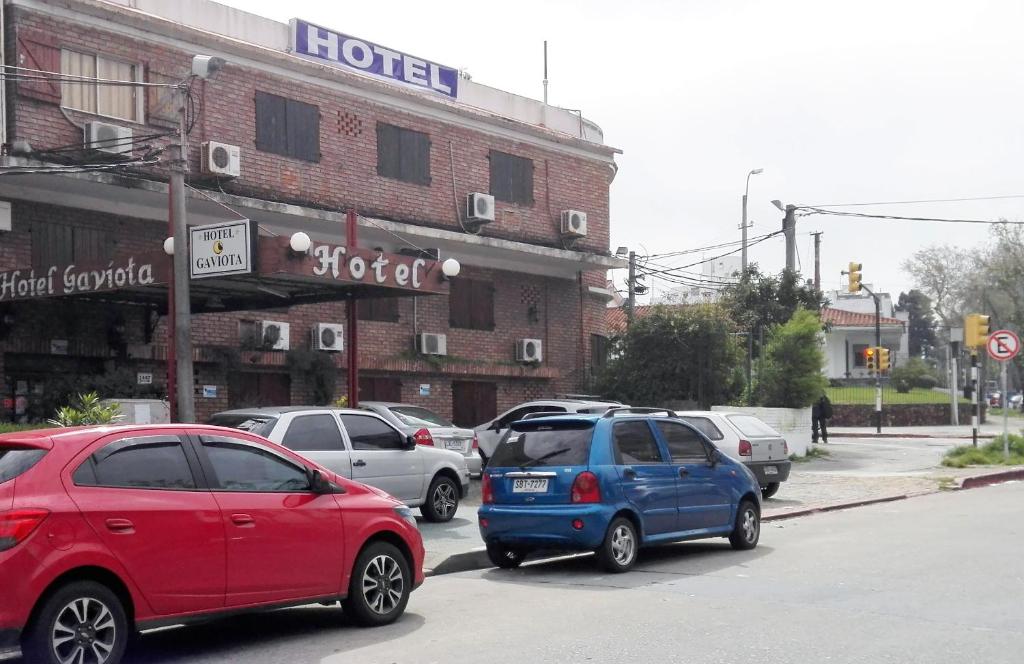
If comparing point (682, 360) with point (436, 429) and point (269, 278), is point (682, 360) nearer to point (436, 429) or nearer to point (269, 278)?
point (436, 429)

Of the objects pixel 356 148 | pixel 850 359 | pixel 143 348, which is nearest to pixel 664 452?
pixel 143 348

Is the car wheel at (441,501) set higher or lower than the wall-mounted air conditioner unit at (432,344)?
lower

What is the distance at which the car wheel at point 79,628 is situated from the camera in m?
6.56

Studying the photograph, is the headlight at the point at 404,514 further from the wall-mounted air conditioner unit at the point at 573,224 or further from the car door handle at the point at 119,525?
the wall-mounted air conditioner unit at the point at 573,224

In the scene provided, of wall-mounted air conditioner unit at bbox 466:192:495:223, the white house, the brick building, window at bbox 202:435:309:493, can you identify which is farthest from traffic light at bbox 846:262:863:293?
the white house

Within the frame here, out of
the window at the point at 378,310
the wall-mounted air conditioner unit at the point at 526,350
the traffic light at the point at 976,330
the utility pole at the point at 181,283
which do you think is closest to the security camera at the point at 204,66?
the utility pole at the point at 181,283

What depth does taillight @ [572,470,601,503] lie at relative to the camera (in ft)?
36.4

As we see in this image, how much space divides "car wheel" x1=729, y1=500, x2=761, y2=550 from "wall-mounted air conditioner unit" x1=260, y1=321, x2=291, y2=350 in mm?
11675

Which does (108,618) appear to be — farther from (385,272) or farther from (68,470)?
(385,272)

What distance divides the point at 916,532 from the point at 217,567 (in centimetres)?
981

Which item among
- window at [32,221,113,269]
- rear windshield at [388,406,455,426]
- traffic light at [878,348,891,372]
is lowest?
rear windshield at [388,406,455,426]

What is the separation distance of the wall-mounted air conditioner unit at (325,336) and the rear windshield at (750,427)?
8.59 meters

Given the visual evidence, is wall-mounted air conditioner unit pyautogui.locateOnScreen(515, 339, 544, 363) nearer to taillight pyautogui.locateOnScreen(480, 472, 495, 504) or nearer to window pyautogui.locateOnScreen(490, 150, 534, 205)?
window pyautogui.locateOnScreen(490, 150, 534, 205)

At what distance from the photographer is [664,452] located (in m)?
12.1
